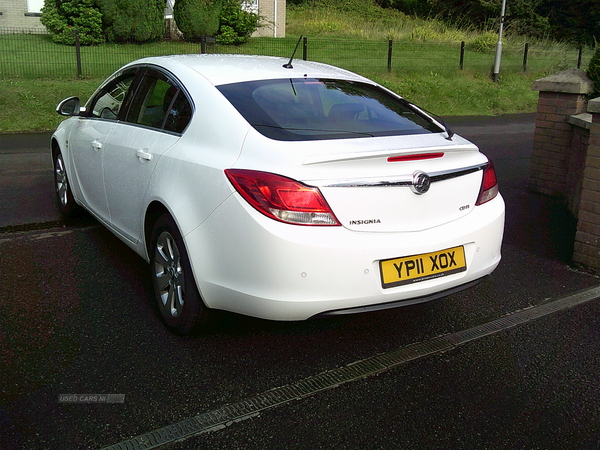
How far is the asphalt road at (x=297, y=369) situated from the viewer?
2.86 meters

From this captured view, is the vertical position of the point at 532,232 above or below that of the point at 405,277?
below

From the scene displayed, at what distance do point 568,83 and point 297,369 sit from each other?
16.5ft

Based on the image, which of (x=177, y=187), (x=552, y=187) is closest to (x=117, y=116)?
(x=177, y=187)

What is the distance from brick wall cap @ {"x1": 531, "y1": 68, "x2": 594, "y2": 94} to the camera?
22.0 ft

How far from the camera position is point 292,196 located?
2998mm

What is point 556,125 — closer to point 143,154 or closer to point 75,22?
point 143,154

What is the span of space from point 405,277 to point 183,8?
21.8 m

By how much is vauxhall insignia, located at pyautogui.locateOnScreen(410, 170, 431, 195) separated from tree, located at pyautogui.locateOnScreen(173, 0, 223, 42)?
68.9ft

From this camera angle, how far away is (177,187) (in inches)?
138

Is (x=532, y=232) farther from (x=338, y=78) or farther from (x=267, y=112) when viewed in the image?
(x=267, y=112)

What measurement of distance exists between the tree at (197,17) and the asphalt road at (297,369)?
19283mm

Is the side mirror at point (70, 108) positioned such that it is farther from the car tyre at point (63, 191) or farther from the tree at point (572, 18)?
the tree at point (572, 18)

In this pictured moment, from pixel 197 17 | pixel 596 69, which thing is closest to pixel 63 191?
pixel 596 69

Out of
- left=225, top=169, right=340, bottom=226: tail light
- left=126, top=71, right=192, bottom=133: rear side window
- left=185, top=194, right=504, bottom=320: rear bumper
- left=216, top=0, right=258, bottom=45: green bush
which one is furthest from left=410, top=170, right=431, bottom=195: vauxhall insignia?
left=216, top=0, right=258, bottom=45: green bush
